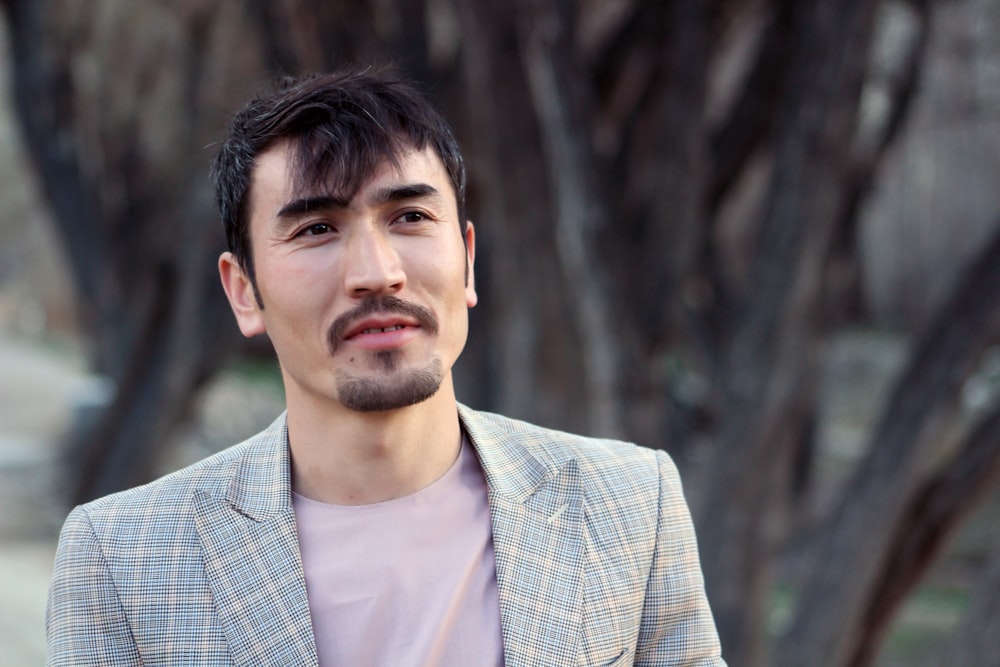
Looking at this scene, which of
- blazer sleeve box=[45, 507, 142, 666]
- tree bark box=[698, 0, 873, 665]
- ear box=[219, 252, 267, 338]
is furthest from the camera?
tree bark box=[698, 0, 873, 665]

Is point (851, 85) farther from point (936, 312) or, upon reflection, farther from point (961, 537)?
point (961, 537)

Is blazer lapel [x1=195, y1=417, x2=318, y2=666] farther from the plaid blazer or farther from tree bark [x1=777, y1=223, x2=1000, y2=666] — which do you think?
tree bark [x1=777, y1=223, x2=1000, y2=666]

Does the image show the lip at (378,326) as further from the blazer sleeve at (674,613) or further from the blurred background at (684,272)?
the blurred background at (684,272)

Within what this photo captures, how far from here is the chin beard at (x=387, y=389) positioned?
1.79 metres

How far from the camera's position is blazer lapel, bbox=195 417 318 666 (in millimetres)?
1745

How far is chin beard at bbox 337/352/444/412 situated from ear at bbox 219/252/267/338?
0.77ft

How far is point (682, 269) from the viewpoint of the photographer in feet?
14.7

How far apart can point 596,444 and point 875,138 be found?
4.26 metres

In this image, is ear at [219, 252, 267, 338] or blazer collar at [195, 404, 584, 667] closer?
blazer collar at [195, 404, 584, 667]

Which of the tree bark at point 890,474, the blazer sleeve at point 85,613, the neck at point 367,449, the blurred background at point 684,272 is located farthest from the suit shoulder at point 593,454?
the tree bark at point 890,474

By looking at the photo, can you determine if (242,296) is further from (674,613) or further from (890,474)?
(890,474)

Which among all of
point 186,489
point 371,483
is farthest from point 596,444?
point 186,489

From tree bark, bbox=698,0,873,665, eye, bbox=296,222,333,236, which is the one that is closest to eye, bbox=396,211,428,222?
eye, bbox=296,222,333,236

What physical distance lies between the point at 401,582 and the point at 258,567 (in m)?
0.20
